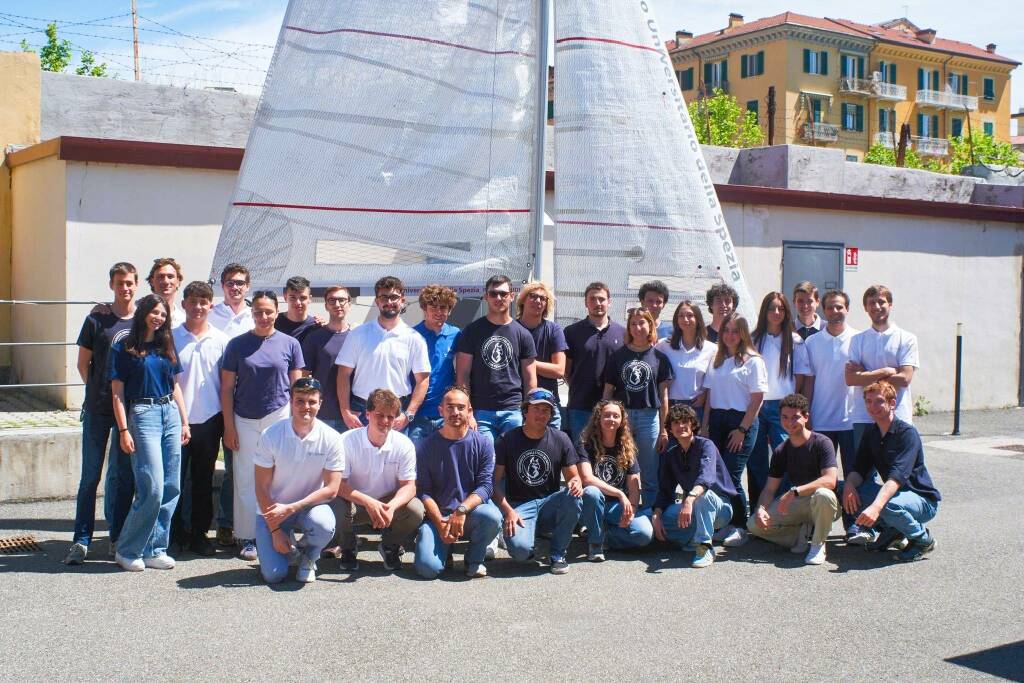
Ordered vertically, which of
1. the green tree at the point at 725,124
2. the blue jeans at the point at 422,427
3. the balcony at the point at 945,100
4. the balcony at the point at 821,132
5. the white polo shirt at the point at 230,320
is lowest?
the blue jeans at the point at 422,427

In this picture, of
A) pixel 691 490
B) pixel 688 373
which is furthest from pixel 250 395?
pixel 688 373

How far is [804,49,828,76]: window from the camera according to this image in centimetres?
6212

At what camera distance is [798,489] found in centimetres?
689

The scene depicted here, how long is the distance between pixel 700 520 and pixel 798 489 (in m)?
0.66

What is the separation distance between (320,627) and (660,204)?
4.10 meters

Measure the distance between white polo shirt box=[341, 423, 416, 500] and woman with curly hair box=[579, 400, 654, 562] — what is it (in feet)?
3.64

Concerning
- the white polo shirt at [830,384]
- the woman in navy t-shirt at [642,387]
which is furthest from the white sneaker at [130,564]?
the white polo shirt at [830,384]

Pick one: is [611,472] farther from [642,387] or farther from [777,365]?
[777,365]

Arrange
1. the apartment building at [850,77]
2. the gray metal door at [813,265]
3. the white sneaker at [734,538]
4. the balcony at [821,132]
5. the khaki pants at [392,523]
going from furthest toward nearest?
the balcony at [821,132] < the apartment building at [850,77] < the gray metal door at [813,265] < the white sneaker at [734,538] < the khaki pants at [392,523]

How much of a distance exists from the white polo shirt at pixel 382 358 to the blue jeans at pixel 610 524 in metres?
1.33

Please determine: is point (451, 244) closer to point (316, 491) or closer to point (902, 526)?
point (316, 491)

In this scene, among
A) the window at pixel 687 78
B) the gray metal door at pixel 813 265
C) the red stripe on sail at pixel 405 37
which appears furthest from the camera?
the window at pixel 687 78

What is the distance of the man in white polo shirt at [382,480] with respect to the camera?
635 cm

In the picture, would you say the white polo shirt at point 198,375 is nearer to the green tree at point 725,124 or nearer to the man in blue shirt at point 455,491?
the man in blue shirt at point 455,491
